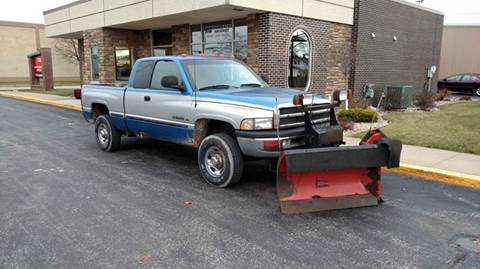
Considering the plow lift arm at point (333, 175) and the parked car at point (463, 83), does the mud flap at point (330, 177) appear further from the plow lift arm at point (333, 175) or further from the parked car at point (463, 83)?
the parked car at point (463, 83)

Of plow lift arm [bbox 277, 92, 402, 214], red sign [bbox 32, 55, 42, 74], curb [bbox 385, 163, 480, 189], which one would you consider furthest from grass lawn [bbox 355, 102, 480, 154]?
red sign [bbox 32, 55, 42, 74]

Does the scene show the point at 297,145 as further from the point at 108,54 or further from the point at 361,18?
the point at 108,54

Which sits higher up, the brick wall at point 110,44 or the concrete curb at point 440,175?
the brick wall at point 110,44

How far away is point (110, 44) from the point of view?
59.0 feet

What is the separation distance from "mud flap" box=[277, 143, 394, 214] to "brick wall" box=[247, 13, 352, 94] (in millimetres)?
7797

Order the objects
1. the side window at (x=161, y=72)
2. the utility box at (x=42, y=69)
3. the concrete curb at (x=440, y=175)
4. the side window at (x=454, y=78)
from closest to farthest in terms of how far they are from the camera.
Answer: the concrete curb at (x=440, y=175) → the side window at (x=161, y=72) → the side window at (x=454, y=78) → the utility box at (x=42, y=69)

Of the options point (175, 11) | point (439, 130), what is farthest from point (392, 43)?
point (175, 11)

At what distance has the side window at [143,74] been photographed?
720 centimetres

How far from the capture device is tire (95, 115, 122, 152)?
8.08m

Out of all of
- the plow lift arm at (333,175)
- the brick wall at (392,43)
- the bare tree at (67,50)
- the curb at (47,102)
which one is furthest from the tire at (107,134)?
the bare tree at (67,50)

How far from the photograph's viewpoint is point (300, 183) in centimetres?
496

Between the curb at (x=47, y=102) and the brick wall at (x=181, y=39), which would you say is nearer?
the brick wall at (x=181, y=39)

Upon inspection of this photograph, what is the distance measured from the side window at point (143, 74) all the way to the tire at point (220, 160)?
78.4 inches

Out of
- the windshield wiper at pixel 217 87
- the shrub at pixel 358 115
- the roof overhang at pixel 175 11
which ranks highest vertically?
the roof overhang at pixel 175 11
